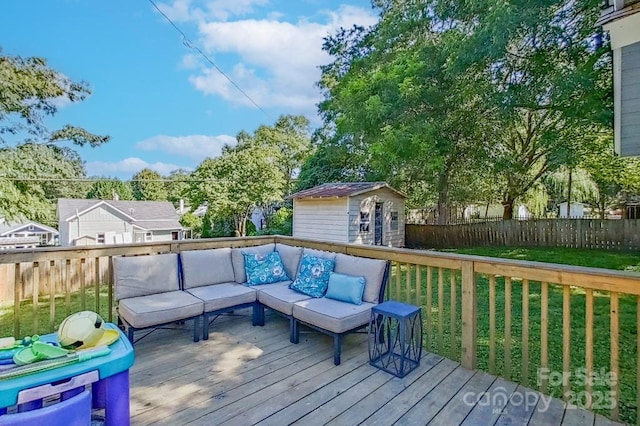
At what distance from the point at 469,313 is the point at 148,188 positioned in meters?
38.0

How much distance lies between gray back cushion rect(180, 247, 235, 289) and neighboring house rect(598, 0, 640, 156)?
166 inches

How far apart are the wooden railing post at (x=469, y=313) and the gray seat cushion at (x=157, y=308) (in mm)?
2432

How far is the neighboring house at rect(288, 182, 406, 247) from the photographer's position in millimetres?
10805

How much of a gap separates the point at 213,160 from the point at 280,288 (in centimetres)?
1412

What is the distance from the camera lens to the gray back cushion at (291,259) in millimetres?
4109

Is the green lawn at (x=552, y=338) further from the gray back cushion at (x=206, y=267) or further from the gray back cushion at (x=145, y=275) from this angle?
the gray back cushion at (x=145, y=275)

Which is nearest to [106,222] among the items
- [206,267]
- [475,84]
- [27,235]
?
[27,235]

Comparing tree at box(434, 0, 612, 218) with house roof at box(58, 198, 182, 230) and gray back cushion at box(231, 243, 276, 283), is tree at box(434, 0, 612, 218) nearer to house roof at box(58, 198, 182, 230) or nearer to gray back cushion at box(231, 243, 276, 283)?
gray back cushion at box(231, 243, 276, 283)

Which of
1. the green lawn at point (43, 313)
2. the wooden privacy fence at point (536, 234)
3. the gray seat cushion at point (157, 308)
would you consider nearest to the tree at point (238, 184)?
the wooden privacy fence at point (536, 234)

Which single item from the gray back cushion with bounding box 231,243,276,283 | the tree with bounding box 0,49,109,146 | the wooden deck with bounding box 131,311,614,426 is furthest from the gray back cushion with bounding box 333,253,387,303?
the tree with bounding box 0,49,109,146

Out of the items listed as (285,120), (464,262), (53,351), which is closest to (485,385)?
(464,262)

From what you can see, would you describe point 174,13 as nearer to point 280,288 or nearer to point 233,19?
point 233,19

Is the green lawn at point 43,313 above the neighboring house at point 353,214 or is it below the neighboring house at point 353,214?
below

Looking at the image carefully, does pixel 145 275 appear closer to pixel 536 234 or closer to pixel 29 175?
pixel 29 175
